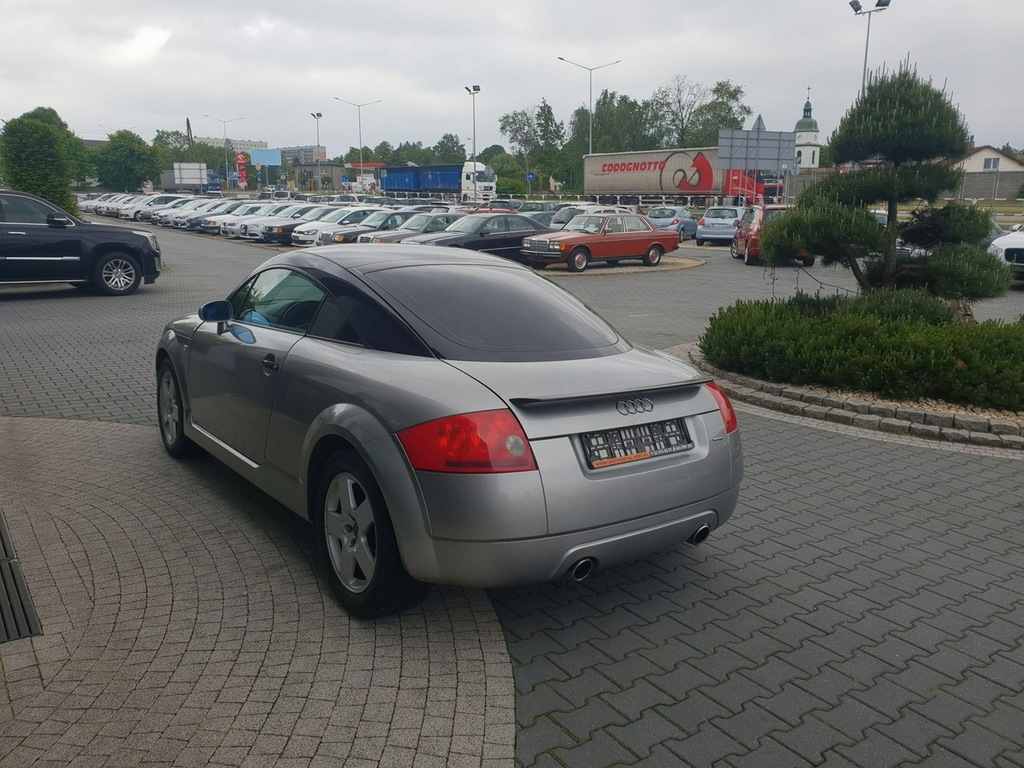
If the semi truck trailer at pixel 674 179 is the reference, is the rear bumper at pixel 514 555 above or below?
below

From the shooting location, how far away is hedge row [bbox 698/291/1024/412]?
7.83m

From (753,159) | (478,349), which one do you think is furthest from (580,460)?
(753,159)

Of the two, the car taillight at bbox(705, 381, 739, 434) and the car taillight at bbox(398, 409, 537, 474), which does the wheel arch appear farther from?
the car taillight at bbox(705, 381, 739, 434)

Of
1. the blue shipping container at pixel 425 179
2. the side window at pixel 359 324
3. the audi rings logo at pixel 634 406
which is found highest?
the blue shipping container at pixel 425 179

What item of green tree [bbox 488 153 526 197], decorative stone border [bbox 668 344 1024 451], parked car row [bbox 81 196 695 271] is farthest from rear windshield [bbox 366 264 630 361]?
green tree [bbox 488 153 526 197]

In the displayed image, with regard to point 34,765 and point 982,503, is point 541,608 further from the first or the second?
point 982,503

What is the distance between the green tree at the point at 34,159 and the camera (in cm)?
2317

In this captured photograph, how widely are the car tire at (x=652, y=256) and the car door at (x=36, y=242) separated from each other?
15.5 meters

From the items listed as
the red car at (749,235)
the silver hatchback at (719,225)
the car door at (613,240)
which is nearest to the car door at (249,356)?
the car door at (613,240)

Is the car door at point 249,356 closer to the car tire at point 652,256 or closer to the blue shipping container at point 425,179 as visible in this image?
the car tire at point 652,256

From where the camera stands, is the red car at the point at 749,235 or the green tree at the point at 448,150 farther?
the green tree at the point at 448,150

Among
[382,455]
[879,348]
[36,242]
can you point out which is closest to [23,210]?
[36,242]

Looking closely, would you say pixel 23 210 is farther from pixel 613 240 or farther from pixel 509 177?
pixel 509 177

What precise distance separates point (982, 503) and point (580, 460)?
3.59 metres
